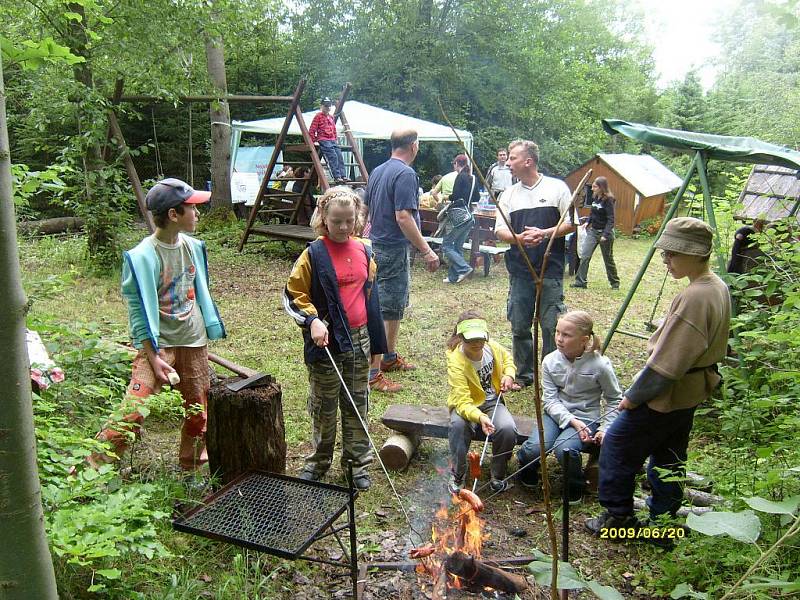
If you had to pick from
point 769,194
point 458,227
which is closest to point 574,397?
point 769,194

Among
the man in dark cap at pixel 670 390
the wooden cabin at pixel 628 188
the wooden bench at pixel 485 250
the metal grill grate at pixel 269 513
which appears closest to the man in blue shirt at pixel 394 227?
the metal grill grate at pixel 269 513

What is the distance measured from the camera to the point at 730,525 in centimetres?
125

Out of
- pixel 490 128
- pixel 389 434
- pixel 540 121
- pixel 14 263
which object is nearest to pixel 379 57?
pixel 490 128

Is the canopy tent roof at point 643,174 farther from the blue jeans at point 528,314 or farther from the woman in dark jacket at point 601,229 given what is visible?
the blue jeans at point 528,314

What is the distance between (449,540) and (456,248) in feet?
23.7

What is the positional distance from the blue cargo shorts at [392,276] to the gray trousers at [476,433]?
1702mm

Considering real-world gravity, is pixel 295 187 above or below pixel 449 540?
above

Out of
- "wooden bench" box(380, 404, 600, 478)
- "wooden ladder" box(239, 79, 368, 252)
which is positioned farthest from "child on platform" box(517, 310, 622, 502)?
"wooden ladder" box(239, 79, 368, 252)

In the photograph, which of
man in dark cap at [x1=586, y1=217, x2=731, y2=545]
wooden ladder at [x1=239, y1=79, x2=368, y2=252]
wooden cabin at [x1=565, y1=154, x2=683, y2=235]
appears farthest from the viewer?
wooden cabin at [x1=565, y1=154, x2=683, y2=235]

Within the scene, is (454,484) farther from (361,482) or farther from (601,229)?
(601,229)

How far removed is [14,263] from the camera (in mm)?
1197

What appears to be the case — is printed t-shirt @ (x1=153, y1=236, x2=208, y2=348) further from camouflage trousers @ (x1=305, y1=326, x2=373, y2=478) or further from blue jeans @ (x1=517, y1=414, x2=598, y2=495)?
blue jeans @ (x1=517, y1=414, x2=598, y2=495)

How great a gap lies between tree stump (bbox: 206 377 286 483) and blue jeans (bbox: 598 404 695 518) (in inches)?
70.5
